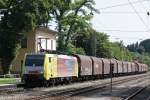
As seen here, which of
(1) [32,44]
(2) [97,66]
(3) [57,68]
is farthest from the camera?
(1) [32,44]

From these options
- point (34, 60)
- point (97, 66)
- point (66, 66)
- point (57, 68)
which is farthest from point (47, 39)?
point (34, 60)

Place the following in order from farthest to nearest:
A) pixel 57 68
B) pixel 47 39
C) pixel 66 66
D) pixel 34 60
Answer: pixel 47 39 < pixel 66 66 < pixel 57 68 < pixel 34 60

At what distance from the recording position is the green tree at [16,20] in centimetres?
6512

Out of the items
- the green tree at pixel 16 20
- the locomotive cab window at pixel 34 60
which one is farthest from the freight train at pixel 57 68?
the green tree at pixel 16 20

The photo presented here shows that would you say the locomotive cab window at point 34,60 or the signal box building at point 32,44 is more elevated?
the signal box building at point 32,44

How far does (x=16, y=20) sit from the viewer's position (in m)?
65.2

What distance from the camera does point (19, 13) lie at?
214 ft

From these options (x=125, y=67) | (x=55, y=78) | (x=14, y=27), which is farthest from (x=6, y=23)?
(x=125, y=67)

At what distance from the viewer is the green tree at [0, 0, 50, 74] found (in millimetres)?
65125

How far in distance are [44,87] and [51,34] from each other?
46904 millimetres

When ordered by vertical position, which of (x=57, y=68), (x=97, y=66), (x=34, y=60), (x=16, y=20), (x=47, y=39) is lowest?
(x=57, y=68)

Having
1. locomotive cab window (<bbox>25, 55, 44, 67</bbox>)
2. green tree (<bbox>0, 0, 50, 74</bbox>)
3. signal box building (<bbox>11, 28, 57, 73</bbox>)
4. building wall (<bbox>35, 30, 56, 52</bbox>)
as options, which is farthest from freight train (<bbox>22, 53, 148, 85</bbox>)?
building wall (<bbox>35, 30, 56, 52</bbox>)

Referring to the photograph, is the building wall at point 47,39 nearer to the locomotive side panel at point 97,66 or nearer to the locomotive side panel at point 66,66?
the locomotive side panel at point 97,66

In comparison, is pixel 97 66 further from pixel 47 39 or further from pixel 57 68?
pixel 47 39
